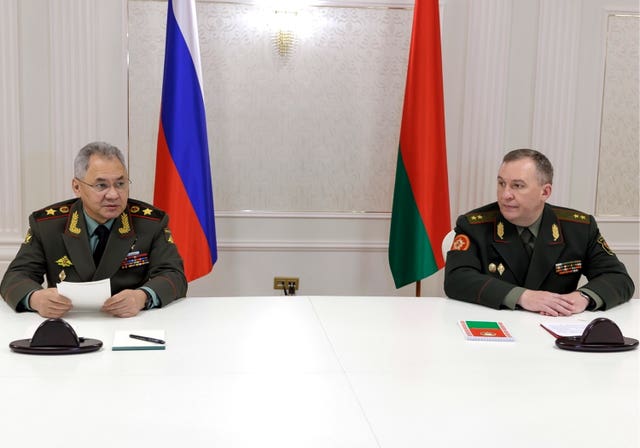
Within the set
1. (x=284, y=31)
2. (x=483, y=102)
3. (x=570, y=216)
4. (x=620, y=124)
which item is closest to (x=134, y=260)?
(x=570, y=216)

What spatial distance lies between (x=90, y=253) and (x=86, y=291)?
1.72ft

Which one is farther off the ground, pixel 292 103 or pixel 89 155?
pixel 292 103

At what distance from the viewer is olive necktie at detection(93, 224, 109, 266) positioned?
288 cm

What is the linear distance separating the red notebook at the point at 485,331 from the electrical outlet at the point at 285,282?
7.20 feet

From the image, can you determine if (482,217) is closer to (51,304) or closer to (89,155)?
(89,155)

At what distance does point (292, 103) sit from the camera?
14.8 feet

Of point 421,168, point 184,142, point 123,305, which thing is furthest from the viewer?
point 421,168

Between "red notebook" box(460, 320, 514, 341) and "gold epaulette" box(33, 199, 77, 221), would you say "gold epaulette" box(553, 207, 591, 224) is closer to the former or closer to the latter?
"red notebook" box(460, 320, 514, 341)

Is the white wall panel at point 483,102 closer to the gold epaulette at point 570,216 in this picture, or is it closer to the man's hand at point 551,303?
the gold epaulette at point 570,216

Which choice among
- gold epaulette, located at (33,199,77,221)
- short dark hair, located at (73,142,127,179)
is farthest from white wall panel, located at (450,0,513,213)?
gold epaulette, located at (33,199,77,221)

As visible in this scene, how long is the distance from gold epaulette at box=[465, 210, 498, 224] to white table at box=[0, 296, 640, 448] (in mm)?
617

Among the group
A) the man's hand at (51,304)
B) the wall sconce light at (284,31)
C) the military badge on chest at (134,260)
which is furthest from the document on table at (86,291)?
the wall sconce light at (284,31)

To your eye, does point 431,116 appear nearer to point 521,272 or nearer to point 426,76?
point 426,76

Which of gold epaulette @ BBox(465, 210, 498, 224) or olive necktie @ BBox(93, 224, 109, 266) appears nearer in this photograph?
olive necktie @ BBox(93, 224, 109, 266)
